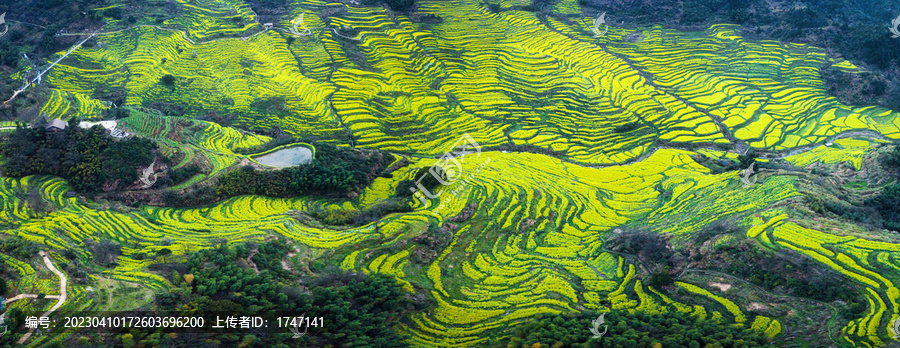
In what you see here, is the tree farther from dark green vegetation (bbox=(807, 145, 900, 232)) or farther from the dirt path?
dark green vegetation (bbox=(807, 145, 900, 232))

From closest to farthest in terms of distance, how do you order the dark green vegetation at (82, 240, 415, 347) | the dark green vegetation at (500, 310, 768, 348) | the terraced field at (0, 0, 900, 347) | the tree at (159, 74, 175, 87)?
the dark green vegetation at (82, 240, 415, 347) < the dark green vegetation at (500, 310, 768, 348) < the terraced field at (0, 0, 900, 347) < the tree at (159, 74, 175, 87)

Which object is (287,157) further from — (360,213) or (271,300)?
(271,300)

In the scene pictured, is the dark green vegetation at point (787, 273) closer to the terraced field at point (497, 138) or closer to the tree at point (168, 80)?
the terraced field at point (497, 138)

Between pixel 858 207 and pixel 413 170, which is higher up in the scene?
pixel 858 207

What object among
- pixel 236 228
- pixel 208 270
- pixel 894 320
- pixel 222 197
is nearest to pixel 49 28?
pixel 222 197

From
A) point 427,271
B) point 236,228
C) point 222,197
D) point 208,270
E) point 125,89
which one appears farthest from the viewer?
point 125,89

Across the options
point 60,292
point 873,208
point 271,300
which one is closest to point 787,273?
point 873,208

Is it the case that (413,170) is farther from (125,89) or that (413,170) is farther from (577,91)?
(125,89)

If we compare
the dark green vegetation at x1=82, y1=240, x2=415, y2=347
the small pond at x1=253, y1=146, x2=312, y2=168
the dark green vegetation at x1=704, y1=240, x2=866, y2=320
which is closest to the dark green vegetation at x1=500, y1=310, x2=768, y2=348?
the dark green vegetation at x1=704, y1=240, x2=866, y2=320
